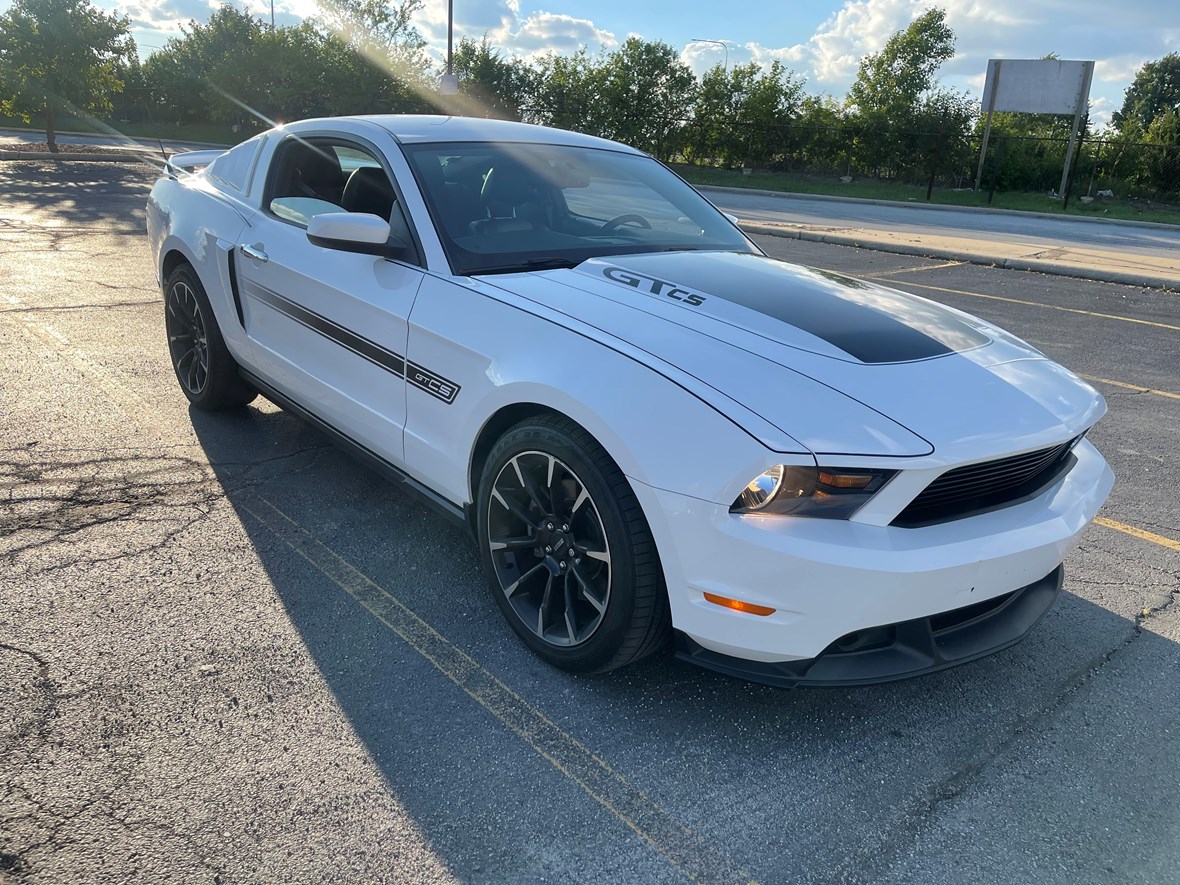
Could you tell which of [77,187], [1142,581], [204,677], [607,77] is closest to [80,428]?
[204,677]

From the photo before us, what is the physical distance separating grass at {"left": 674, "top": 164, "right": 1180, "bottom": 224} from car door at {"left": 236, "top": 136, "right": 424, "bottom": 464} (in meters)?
23.0

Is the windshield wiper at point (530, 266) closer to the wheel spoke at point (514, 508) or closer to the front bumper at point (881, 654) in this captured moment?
the wheel spoke at point (514, 508)

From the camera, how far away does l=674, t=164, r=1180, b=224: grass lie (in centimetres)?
2412

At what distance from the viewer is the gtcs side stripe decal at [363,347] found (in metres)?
3.05

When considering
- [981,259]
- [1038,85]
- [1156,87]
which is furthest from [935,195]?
[1156,87]

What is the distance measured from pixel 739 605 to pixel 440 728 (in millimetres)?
934

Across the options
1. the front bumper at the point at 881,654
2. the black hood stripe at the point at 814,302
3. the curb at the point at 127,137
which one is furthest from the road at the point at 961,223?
the curb at the point at 127,137

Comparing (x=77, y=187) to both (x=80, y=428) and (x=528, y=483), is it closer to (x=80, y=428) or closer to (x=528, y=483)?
(x=80, y=428)

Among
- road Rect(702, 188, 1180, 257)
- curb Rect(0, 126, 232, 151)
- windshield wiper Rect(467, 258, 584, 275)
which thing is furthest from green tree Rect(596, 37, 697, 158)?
windshield wiper Rect(467, 258, 584, 275)

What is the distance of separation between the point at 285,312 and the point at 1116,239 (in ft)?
57.4

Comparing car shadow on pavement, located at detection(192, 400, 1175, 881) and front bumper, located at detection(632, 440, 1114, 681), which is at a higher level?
front bumper, located at detection(632, 440, 1114, 681)

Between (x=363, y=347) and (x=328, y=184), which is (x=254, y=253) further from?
(x=363, y=347)

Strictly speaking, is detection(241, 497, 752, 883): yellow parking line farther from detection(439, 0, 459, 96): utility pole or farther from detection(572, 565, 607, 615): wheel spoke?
detection(439, 0, 459, 96): utility pole

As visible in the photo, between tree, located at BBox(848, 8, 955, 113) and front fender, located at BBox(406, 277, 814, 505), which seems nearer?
front fender, located at BBox(406, 277, 814, 505)
